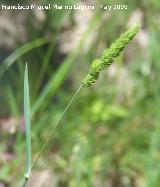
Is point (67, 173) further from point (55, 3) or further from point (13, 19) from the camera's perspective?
point (13, 19)

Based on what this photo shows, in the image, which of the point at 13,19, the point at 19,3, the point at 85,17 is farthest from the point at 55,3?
the point at 85,17

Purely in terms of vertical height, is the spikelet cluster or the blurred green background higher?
the blurred green background

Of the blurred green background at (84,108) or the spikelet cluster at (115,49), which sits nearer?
the spikelet cluster at (115,49)

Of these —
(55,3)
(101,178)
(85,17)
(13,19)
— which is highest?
(85,17)

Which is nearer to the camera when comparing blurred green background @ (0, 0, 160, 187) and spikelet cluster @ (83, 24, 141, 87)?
spikelet cluster @ (83, 24, 141, 87)

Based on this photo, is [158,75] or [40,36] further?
[40,36]

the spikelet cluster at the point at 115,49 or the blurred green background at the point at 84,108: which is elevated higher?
the blurred green background at the point at 84,108

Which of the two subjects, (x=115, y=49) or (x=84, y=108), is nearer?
(x=115, y=49)

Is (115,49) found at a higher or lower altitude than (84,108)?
lower
